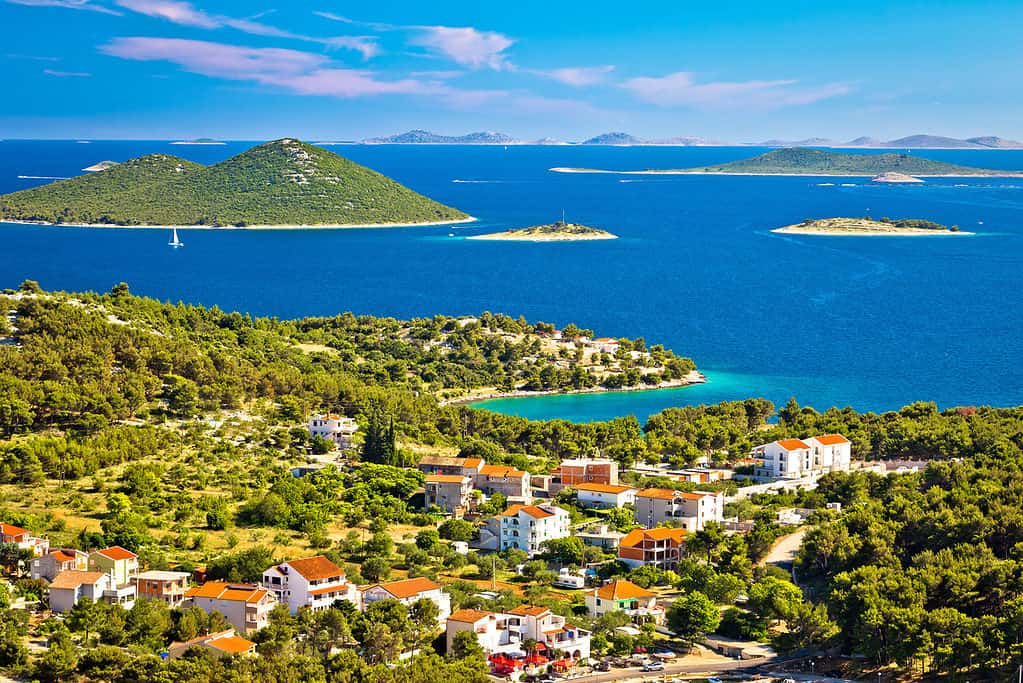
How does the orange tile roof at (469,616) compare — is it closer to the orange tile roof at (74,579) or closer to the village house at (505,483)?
the orange tile roof at (74,579)

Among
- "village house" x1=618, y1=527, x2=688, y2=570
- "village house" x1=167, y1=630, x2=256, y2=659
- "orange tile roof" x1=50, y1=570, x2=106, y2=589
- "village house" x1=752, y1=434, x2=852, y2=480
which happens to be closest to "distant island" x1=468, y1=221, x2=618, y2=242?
"village house" x1=752, y1=434, x2=852, y2=480

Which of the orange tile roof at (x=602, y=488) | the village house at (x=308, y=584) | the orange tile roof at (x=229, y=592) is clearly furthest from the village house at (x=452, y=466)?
the orange tile roof at (x=229, y=592)

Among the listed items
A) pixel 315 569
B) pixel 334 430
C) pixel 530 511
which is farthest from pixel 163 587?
pixel 334 430

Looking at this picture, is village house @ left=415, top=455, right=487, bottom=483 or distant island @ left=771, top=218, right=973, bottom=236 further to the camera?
distant island @ left=771, top=218, right=973, bottom=236

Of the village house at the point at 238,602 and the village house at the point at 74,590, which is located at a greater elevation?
the village house at the point at 74,590

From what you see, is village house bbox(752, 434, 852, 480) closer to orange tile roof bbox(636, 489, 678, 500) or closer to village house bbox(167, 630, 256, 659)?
orange tile roof bbox(636, 489, 678, 500)

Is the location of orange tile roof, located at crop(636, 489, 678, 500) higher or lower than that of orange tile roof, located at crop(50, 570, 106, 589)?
lower

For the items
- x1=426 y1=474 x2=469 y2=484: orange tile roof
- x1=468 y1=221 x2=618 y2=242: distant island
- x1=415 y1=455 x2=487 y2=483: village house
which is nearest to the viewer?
x1=426 y1=474 x2=469 y2=484: orange tile roof
